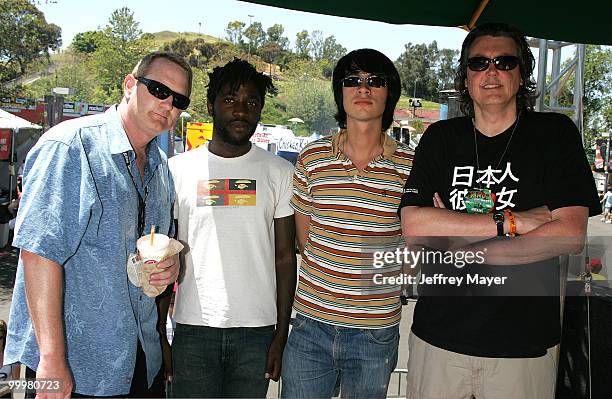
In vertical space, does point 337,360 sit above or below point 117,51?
below

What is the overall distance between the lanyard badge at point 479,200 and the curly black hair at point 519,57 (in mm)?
413

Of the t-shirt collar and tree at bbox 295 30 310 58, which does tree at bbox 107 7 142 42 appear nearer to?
tree at bbox 295 30 310 58

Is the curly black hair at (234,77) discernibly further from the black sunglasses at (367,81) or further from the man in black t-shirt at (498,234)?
the man in black t-shirt at (498,234)

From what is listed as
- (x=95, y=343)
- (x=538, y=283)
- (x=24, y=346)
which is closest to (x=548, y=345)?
(x=538, y=283)

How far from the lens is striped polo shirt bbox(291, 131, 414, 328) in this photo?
2336mm

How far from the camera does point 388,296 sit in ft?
7.80

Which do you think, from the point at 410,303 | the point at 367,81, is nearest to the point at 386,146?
the point at 367,81

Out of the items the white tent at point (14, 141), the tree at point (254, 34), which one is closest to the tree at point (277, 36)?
the tree at point (254, 34)

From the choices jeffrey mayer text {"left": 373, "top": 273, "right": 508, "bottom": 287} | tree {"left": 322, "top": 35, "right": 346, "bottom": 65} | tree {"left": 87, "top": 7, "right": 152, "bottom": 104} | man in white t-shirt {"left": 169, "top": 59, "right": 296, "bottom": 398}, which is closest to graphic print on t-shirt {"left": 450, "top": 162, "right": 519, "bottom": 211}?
jeffrey mayer text {"left": 373, "top": 273, "right": 508, "bottom": 287}

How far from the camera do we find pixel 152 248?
6.56 feet

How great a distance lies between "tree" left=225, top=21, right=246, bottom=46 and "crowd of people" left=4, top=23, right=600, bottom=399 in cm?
11033

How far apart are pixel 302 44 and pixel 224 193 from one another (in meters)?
111

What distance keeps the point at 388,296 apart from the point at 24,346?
1423mm

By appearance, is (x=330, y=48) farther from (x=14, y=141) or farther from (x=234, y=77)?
(x=234, y=77)
